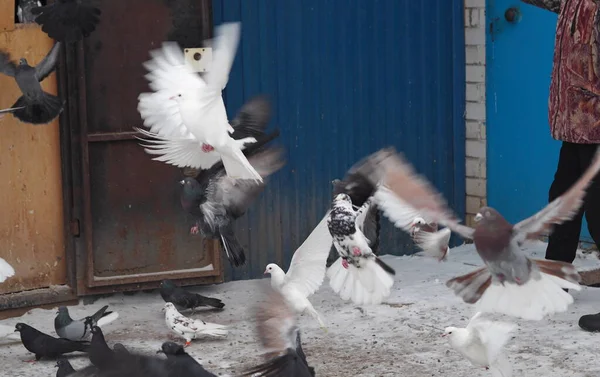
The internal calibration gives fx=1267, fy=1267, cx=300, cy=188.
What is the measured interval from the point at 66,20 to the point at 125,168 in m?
1.13

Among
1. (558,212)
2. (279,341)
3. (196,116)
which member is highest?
(196,116)

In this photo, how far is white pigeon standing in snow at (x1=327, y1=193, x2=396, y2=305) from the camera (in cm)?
564

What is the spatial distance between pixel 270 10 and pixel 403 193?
8.65ft

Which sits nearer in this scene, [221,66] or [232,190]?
[221,66]

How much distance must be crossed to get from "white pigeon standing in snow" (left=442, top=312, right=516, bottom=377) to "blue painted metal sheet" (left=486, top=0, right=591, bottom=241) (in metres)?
2.96

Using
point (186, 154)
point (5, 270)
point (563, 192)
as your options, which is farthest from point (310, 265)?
A: point (5, 270)

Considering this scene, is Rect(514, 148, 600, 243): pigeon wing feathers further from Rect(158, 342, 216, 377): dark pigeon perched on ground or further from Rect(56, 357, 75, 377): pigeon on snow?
Rect(56, 357, 75, 377): pigeon on snow

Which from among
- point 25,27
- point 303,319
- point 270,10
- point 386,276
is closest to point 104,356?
point 386,276

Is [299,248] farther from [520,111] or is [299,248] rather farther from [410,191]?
[520,111]

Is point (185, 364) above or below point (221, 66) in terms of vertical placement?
below

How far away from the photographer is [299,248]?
602cm

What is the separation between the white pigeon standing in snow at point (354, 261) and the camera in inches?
222

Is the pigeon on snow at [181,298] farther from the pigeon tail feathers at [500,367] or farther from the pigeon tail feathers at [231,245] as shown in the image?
the pigeon tail feathers at [500,367]

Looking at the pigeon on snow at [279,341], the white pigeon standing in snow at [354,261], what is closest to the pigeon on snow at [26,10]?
the white pigeon standing in snow at [354,261]
